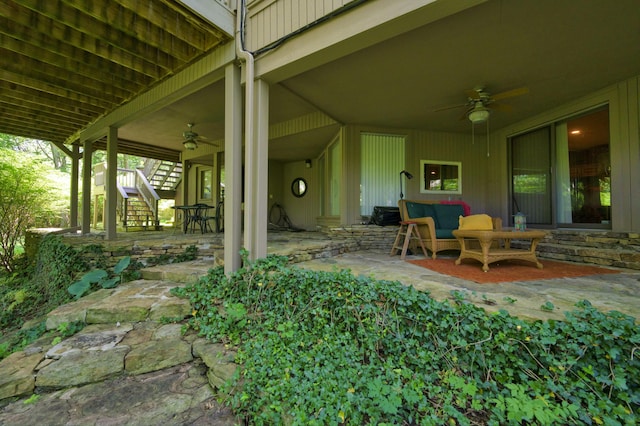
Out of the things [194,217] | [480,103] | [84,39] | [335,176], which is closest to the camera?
[84,39]

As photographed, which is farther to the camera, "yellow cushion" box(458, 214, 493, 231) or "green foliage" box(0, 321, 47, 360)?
"yellow cushion" box(458, 214, 493, 231)

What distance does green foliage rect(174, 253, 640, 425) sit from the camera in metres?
1.39

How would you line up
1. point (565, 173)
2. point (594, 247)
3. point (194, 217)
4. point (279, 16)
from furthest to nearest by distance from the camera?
point (194, 217), point (565, 173), point (594, 247), point (279, 16)

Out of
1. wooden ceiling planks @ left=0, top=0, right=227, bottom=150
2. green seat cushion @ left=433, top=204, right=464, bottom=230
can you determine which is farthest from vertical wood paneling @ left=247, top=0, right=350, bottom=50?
green seat cushion @ left=433, top=204, right=464, bottom=230

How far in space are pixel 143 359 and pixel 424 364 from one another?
80.3 inches

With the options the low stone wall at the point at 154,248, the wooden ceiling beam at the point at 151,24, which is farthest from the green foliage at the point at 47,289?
the wooden ceiling beam at the point at 151,24

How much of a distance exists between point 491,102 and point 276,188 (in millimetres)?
6150

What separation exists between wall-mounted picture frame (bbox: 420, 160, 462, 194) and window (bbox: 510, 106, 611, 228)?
1.02 metres

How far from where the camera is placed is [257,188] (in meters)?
2.90

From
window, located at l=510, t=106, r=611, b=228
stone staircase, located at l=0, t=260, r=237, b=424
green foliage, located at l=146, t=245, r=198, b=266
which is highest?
window, located at l=510, t=106, r=611, b=228

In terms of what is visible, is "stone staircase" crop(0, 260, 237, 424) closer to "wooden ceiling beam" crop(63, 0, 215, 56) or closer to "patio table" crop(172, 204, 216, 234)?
"wooden ceiling beam" crop(63, 0, 215, 56)

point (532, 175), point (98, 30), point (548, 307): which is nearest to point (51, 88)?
point (98, 30)

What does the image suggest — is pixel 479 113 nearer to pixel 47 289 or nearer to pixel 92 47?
pixel 92 47

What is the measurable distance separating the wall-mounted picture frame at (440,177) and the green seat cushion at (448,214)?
3.40 feet
